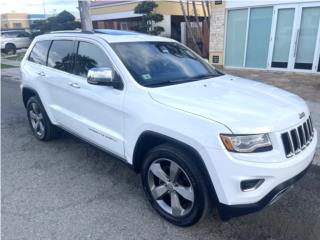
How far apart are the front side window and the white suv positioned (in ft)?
0.04

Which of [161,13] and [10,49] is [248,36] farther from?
[10,49]

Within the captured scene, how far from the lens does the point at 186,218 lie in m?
2.76

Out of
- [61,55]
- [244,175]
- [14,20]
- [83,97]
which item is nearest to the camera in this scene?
[244,175]

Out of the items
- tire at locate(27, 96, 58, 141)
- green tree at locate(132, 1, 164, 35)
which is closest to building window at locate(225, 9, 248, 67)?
green tree at locate(132, 1, 164, 35)

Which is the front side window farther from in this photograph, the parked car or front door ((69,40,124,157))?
the parked car

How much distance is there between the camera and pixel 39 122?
493 cm

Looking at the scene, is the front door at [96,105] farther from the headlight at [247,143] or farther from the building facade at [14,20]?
the building facade at [14,20]

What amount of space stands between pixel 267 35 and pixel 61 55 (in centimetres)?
913

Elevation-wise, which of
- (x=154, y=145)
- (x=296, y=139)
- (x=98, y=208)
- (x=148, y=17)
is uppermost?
(x=148, y=17)

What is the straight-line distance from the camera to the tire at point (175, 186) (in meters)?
2.53

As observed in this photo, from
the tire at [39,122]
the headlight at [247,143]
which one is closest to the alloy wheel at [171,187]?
the headlight at [247,143]

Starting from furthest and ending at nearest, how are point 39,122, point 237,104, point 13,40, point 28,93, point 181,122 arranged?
point 13,40 → point 28,93 → point 39,122 → point 237,104 → point 181,122

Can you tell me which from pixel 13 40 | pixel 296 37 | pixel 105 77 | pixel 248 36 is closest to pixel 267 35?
pixel 248 36

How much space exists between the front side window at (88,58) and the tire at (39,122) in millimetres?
1313
